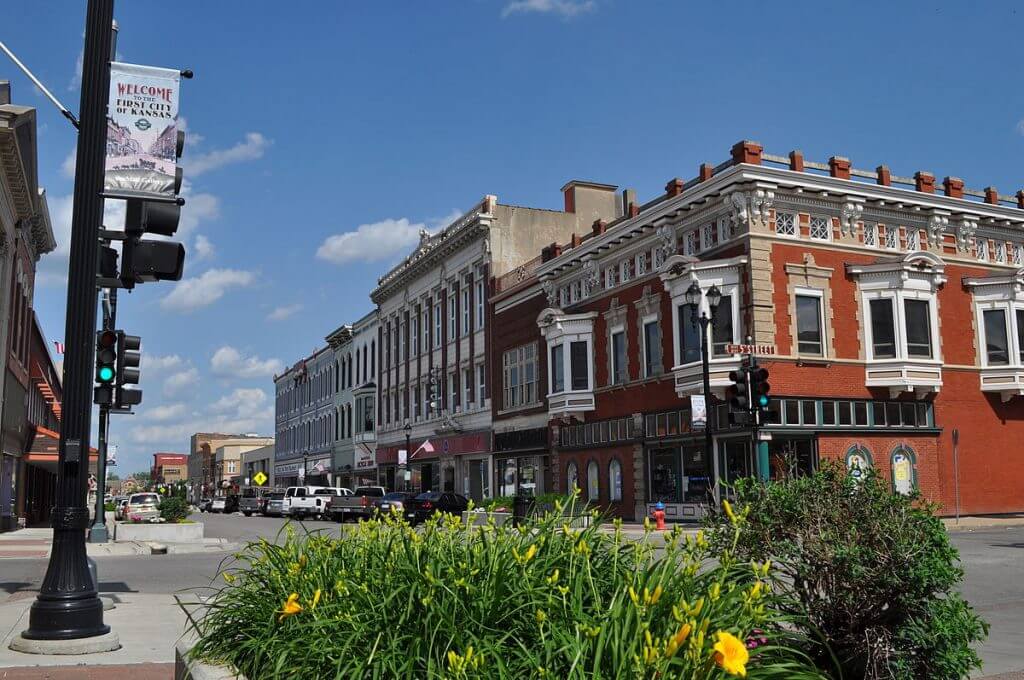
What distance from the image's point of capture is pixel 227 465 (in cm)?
15075

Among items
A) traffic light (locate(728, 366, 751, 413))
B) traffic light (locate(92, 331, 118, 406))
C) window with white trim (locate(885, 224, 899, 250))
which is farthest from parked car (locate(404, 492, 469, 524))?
traffic light (locate(92, 331, 118, 406))

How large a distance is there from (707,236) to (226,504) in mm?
54691

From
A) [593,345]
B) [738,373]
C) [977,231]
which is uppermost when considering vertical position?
[977,231]

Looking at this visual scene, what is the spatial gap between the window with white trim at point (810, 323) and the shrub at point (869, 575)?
27958mm

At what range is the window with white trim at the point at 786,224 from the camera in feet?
107

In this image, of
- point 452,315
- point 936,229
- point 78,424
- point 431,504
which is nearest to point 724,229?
point 936,229

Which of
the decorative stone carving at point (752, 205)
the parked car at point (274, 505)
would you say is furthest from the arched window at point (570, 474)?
the parked car at point (274, 505)

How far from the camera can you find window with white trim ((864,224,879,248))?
34031mm

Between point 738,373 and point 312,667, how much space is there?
743 inches

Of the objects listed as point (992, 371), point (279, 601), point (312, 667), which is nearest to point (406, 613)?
point (312, 667)

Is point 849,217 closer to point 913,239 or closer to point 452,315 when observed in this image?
point 913,239

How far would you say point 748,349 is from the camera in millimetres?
31188

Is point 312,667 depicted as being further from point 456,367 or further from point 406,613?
point 456,367

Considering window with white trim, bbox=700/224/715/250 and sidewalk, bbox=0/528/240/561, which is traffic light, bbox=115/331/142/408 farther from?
→ window with white trim, bbox=700/224/715/250
